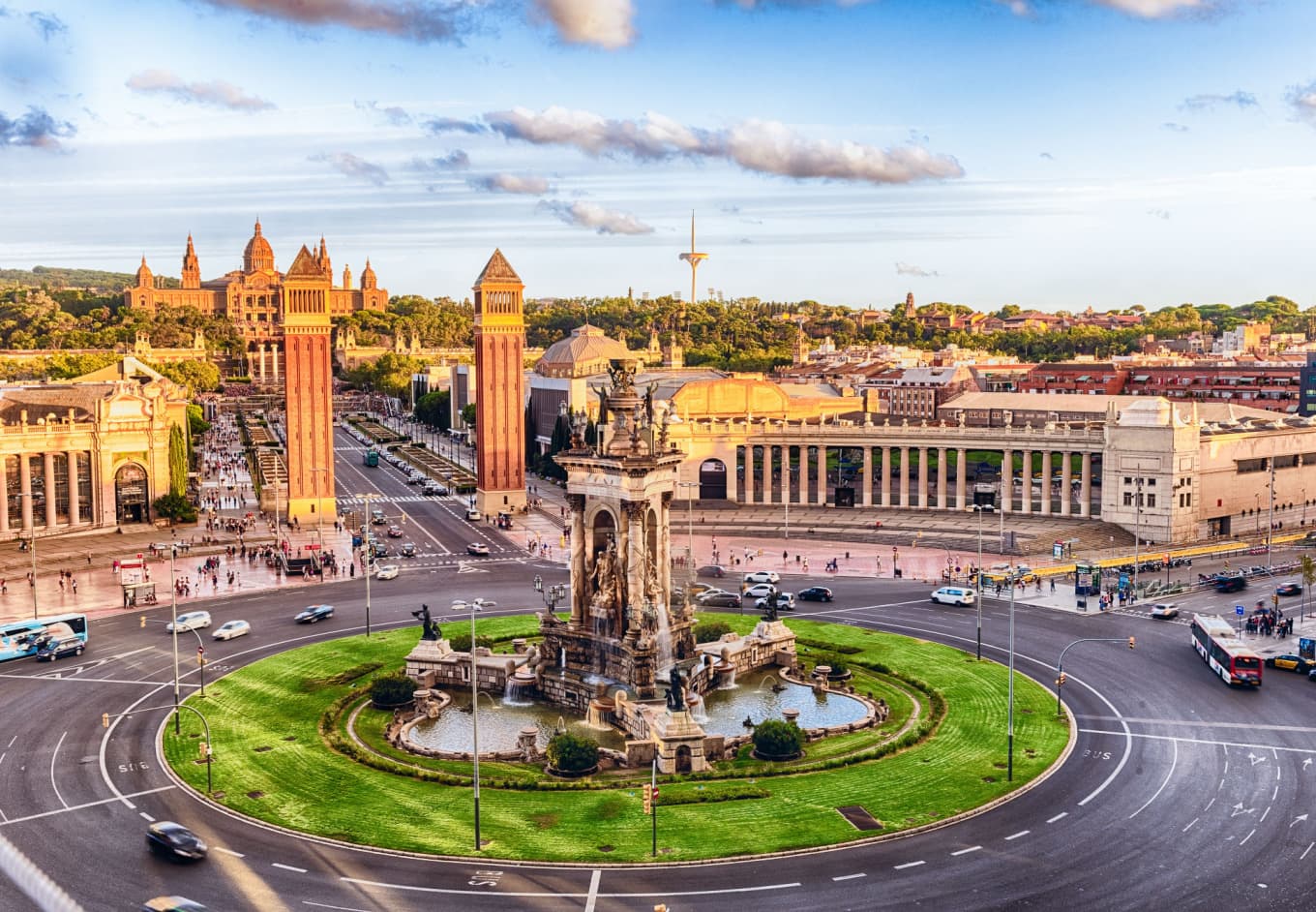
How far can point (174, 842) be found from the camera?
39312 mm

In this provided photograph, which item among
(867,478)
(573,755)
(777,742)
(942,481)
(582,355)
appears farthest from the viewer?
(582,355)

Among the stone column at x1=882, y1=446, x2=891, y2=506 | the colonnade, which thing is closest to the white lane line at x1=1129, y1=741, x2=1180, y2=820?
the colonnade

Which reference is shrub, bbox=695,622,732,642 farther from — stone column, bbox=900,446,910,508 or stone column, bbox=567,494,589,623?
stone column, bbox=900,446,910,508

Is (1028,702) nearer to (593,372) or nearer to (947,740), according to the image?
(947,740)

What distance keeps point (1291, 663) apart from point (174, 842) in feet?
177

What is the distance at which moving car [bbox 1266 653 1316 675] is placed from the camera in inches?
2457

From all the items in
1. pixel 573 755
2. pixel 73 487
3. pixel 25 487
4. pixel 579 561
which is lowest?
pixel 573 755

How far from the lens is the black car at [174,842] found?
39.2m

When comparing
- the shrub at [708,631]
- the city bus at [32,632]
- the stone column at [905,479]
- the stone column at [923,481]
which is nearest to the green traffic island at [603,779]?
the shrub at [708,631]

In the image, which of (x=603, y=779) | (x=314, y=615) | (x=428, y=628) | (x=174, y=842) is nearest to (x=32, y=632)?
(x=314, y=615)

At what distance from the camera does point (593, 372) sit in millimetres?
165250

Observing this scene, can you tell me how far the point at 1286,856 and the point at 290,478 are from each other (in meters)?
99.0

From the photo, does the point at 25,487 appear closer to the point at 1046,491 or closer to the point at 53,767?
the point at 53,767

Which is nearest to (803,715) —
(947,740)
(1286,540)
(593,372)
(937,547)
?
(947,740)
